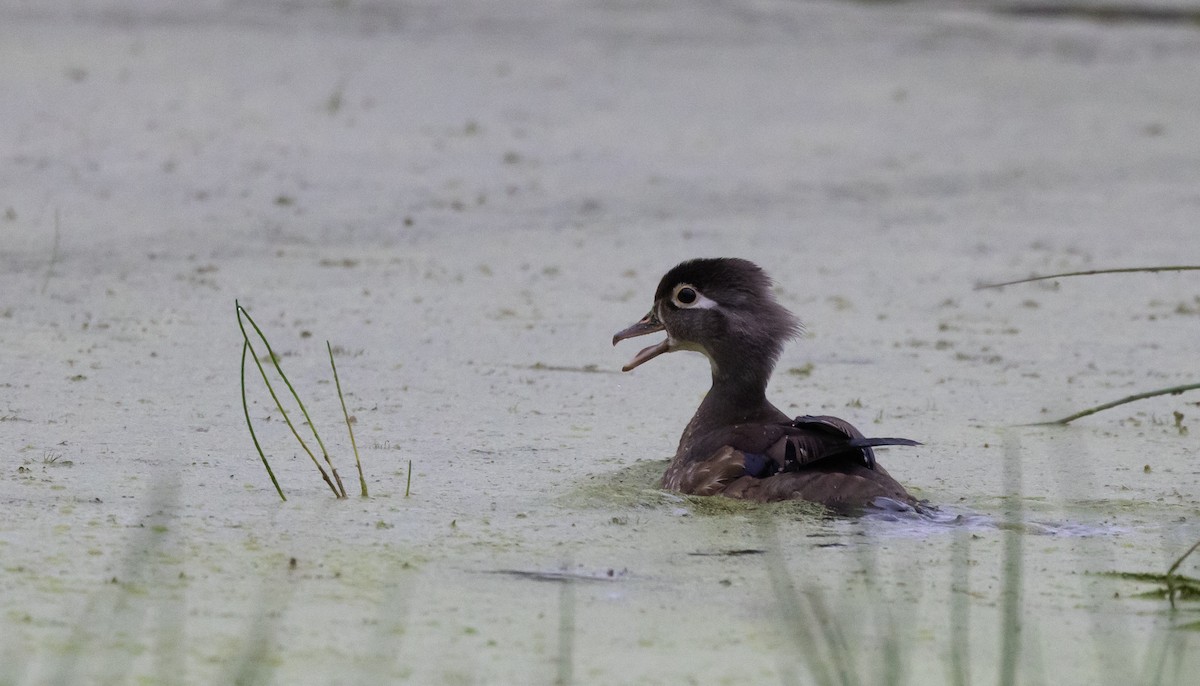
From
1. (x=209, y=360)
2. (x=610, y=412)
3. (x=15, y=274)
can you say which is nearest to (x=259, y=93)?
(x=15, y=274)

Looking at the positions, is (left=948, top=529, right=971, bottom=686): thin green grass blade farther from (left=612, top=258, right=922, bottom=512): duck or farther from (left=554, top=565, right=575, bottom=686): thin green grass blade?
(left=554, top=565, right=575, bottom=686): thin green grass blade

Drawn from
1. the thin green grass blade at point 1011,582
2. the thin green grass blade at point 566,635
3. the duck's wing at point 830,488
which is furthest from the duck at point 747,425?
the thin green grass blade at point 566,635

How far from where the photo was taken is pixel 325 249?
897cm

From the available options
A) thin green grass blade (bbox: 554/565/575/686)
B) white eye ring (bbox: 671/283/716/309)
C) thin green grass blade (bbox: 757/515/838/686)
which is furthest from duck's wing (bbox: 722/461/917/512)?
thin green grass blade (bbox: 554/565/575/686)

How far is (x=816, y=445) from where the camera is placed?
5105mm

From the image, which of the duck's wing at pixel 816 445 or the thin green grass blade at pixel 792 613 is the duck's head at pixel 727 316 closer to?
the duck's wing at pixel 816 445

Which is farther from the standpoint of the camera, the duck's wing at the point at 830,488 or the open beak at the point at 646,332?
the open beak at the point at 646,332

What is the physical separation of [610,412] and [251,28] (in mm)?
8573

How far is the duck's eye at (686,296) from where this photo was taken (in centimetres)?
567

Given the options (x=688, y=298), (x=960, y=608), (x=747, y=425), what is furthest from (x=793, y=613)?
(x=688, y=298)

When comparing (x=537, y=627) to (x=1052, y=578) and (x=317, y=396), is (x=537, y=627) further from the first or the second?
(x=317, y=396)

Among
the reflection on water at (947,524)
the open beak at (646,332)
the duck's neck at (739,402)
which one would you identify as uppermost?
the open beak at (646,332)

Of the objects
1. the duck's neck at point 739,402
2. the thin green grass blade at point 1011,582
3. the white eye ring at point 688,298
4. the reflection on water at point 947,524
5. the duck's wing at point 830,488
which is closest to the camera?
the thin green grass blade at point 1011,582

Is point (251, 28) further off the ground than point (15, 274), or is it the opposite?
point (251, 28)
